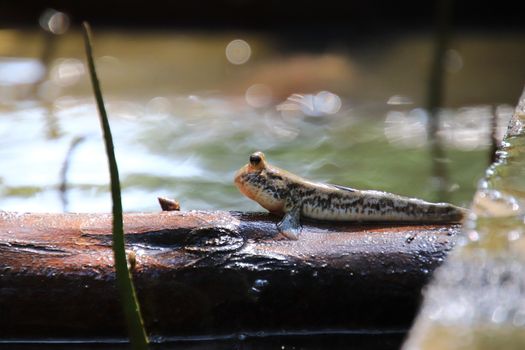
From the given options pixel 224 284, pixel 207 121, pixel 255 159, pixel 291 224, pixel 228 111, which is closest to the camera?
pixel 224 284

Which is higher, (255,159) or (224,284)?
(255,159)

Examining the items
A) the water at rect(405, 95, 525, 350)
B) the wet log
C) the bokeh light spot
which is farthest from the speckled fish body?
the bokeh light spot

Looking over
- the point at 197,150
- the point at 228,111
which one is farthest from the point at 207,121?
the point at 197,150

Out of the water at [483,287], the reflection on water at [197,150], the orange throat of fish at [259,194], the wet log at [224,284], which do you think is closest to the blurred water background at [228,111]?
the reflection on water at [197,150]

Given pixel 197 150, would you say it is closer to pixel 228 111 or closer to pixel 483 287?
pixel 228 111

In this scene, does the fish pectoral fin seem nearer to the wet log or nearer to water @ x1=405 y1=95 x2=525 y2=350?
the wet log

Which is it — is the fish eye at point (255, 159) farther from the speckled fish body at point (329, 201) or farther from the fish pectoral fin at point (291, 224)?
the fish pectoral fin at point (291, 224)
